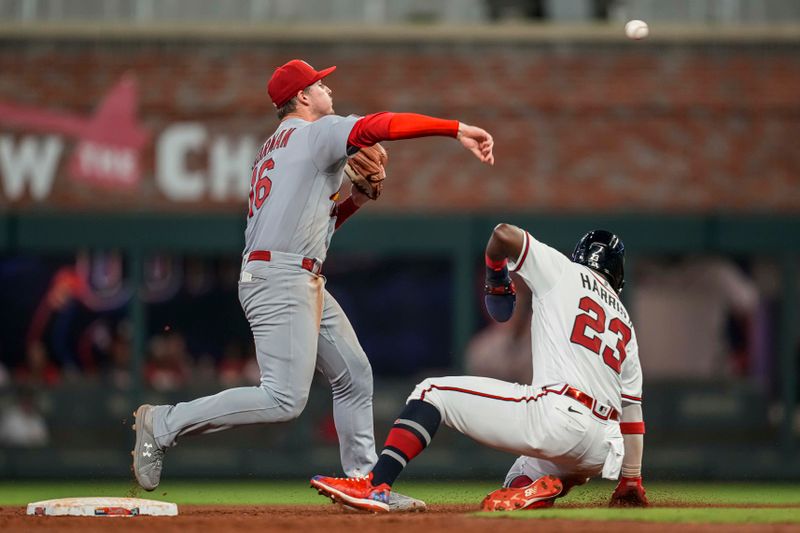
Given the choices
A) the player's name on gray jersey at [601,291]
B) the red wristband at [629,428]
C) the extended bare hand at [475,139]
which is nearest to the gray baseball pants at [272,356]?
the extended bare hand at [475,139]

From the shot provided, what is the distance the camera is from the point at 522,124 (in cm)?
1433

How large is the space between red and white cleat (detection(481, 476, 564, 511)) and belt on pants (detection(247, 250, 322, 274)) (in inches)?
53.8

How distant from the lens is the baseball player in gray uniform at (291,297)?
625 centimetres

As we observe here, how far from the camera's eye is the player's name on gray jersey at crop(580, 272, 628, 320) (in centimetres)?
646

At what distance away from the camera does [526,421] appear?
6.20 meters

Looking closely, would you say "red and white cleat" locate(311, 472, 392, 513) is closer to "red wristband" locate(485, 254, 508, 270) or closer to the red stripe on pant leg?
the red stripe on pant leg

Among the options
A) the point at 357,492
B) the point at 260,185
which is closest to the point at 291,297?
the point at 260,185

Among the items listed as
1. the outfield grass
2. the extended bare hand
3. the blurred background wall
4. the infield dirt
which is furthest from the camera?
the blurred background wall

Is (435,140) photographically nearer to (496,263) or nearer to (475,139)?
(496,263)

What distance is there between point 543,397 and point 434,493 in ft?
14.6

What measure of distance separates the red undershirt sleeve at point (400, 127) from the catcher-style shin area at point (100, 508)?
2084 millimetres

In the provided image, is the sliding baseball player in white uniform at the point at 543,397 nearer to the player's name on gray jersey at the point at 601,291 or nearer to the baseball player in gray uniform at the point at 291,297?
the player's name on gray jersey at the point at 601,291

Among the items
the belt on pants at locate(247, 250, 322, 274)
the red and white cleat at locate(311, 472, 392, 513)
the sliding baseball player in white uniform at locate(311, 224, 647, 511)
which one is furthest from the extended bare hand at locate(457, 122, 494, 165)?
the red and white cleat at locate(311, 472, 392, 513)

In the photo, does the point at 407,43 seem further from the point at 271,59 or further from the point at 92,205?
the point at 92,205
